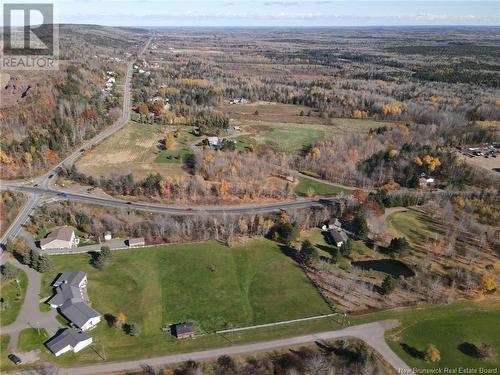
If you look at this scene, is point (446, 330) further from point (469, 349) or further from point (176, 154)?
point (176, 154)

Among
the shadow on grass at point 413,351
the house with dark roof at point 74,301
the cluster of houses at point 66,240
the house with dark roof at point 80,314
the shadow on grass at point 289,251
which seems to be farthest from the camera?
the shadow on grass at point 289,251

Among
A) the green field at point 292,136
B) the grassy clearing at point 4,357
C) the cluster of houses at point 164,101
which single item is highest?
the cluster of houses at point 164,101

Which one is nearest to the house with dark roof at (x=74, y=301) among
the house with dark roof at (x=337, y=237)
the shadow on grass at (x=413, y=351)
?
the shadow on grass at (x=413, y=351)

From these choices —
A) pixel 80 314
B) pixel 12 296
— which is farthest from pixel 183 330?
pixel 12 296

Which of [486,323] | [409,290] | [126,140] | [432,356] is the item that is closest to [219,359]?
[432,356]

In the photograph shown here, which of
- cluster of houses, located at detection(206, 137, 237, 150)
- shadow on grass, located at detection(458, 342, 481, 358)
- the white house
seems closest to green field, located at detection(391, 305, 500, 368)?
shadow on grass, located at detection(458, 342, 481, 358)

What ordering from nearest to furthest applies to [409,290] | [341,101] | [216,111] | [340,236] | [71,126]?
1. [409,290]
2. [340,236]
3. [71,126]
4. [216,111]
5. [341,101]

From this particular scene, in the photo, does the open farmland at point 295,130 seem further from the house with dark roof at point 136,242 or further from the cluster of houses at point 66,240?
the cluster of houses at point 66,240

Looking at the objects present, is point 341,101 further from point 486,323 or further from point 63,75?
point 486,323
